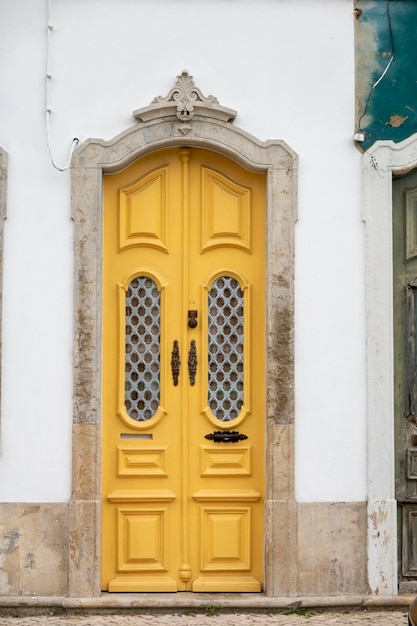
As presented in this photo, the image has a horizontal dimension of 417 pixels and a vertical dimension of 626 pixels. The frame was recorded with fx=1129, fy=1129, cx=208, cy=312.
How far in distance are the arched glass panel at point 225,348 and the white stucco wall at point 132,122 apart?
458mm

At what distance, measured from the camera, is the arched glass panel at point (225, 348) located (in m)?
8.21

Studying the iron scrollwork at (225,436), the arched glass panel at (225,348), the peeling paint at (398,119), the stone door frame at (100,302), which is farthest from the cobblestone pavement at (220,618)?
the peeling paint at (398,119)

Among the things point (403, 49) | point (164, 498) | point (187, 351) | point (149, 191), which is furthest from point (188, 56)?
point (164, 498)

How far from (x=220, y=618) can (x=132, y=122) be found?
3.54m

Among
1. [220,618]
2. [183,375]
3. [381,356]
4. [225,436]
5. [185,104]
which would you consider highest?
[185,104]

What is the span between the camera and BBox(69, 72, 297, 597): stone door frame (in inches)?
311

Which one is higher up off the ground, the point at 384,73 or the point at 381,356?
the point at 384,73

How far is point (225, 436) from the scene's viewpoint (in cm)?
816

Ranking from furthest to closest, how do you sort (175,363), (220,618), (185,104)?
(175,363)
(185,104)
(220,618)

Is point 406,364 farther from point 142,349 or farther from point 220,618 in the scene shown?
point 220,618

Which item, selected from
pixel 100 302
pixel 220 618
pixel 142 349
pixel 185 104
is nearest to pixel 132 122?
pixel 185 104

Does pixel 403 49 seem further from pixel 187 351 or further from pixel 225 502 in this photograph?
pixel 225 502

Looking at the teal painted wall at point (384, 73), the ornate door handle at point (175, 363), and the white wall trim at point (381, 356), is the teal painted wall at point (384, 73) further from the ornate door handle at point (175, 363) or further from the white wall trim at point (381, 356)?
the ornate door handle at point (175, 363)

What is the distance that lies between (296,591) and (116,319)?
7.60ft
